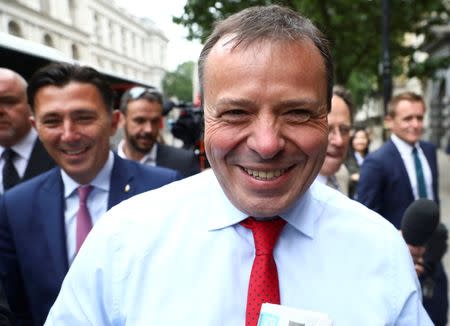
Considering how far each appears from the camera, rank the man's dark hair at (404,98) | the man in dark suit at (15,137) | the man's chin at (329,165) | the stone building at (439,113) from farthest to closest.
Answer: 1. the stone building at (439,113)
2. the man's dark hair at (404,98)
3. the man in dark suit at (15,137)
4. the man's chin at (329,165)

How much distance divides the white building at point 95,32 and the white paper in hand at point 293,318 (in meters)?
10.8

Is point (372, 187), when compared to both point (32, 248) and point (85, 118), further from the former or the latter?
point (32, 248)

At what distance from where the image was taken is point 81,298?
1302mm

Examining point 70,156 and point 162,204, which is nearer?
point 162,204

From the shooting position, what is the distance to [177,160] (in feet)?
13.8

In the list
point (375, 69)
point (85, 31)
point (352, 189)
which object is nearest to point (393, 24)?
point (375, 69)

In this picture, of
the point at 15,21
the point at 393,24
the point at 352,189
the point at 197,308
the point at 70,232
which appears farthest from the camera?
the point at 15,21

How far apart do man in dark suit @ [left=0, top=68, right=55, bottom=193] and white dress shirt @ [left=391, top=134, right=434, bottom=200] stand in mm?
2535

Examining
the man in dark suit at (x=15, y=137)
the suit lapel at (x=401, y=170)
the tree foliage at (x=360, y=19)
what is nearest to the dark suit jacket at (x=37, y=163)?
the man in dark suit at (x=15, y=137)

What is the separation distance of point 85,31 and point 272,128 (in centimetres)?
3778

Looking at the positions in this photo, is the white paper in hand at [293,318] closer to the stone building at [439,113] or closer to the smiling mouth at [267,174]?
the smiling mouth at [267,174]

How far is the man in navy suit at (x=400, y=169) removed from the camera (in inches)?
138

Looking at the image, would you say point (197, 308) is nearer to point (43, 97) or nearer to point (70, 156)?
point (70, 156)

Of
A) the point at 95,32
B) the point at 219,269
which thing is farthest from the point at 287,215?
the point at 95,32
